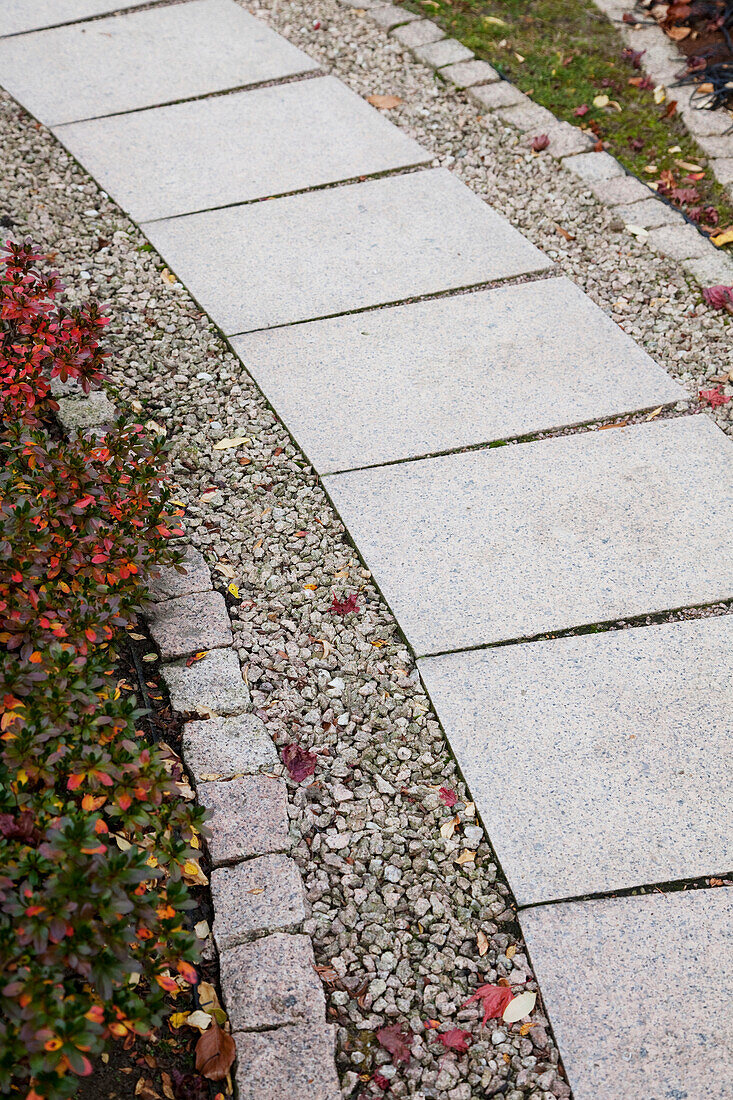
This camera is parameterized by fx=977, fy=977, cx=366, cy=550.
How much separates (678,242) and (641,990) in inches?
113

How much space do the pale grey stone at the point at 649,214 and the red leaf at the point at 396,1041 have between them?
3.16m

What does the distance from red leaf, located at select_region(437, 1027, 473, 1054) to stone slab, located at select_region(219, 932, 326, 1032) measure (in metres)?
0.24

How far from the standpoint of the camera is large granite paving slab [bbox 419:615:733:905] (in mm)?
2094

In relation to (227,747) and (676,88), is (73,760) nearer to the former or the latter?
(227,747)

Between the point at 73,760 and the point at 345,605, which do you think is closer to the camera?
the point at 73,760

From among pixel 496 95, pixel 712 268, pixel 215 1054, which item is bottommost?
pixel 215 1054

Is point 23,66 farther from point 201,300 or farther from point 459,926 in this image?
point 459,926

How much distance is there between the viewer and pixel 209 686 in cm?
243

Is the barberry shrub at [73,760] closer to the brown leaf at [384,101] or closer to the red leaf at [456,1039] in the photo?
the red leaf at [456,1039]

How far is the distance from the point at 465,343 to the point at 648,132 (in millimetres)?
1836

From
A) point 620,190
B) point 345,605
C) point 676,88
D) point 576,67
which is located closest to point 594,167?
point 620,190

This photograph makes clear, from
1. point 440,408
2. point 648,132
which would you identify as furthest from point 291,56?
point 440,408

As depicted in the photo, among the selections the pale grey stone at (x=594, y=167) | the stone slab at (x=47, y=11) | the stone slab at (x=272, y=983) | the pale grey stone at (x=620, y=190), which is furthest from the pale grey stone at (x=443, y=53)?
the stone slab at (x=272, y=983)

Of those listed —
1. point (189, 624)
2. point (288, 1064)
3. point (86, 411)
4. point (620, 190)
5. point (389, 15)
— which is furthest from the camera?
point (389, 15)
